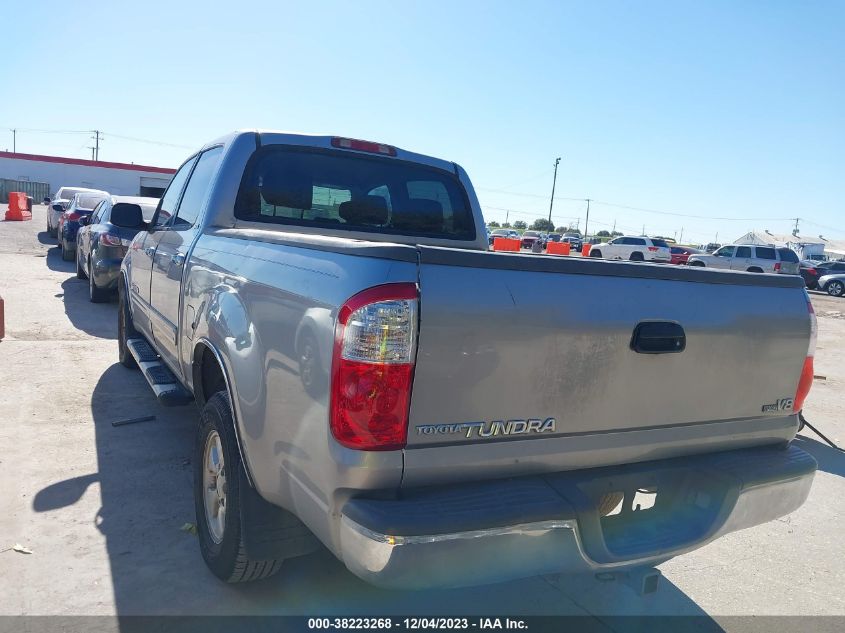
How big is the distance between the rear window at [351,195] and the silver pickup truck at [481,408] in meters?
0.65

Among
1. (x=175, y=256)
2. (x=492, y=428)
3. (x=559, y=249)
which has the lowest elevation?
(x=492, y=428)

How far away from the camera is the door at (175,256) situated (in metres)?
4.00

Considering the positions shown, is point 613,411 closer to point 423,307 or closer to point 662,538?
point 662,538

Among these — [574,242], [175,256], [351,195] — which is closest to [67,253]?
[175,256]

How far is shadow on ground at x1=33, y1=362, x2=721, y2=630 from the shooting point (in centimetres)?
293

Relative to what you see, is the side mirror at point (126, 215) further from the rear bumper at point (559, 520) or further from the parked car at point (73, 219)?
the parked car at point (73, 219)

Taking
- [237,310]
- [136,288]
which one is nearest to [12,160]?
[136,288]

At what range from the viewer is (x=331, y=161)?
412 centimetres

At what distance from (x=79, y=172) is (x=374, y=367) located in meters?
56.5

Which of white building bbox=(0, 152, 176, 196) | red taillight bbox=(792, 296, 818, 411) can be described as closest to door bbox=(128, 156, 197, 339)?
red taillight bbox=(792, 296, 818, 411)

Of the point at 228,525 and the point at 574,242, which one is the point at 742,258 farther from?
the point at 228,525

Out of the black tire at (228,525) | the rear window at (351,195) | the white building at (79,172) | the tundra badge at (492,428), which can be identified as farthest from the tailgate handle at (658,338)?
the white building at (79,172)

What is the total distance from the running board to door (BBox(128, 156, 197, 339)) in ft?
0.40

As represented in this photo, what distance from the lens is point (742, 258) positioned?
29.6 metres
